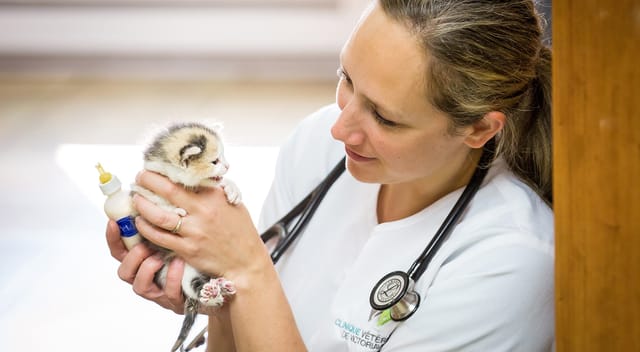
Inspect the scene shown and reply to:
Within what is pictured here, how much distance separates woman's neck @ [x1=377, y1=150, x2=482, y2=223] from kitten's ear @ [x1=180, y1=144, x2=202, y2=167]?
361 millimetres

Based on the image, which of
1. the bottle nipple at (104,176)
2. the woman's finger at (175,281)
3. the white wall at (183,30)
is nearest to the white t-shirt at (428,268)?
the woman's finger at (175,281)

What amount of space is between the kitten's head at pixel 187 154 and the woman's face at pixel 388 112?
172mm

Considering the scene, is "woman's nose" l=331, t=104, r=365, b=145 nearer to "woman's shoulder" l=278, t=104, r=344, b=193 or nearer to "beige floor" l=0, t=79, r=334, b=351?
"woman's shoulder" l=278, t=104, r=344, b=193

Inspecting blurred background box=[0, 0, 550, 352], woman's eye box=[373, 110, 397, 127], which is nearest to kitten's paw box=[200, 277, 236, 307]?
woman's eye box=[373, 110, 397, 127]

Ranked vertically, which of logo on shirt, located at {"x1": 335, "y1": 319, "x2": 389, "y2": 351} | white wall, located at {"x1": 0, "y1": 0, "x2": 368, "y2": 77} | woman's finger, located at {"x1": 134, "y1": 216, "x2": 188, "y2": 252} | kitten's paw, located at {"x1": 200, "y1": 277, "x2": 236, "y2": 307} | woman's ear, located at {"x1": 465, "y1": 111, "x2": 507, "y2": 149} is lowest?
logo on shirt, located at {"x1": 335, "y1": 319, "x2": 389, "y2": 351}

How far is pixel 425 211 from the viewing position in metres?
1.29

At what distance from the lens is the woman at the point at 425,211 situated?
1.13 meters

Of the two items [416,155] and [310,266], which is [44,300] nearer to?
[310,266]

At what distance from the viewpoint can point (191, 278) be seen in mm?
1207

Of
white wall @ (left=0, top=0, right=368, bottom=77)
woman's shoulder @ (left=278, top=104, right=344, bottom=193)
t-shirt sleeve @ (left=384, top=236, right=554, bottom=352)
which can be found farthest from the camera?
white wall @ (left=0, top=0, right=368, bottom=77)

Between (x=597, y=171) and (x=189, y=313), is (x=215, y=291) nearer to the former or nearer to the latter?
(x=189, y=313)

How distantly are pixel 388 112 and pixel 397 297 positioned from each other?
252 mm

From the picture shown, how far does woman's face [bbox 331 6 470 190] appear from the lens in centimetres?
114

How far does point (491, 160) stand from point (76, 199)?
1980 millimetres
